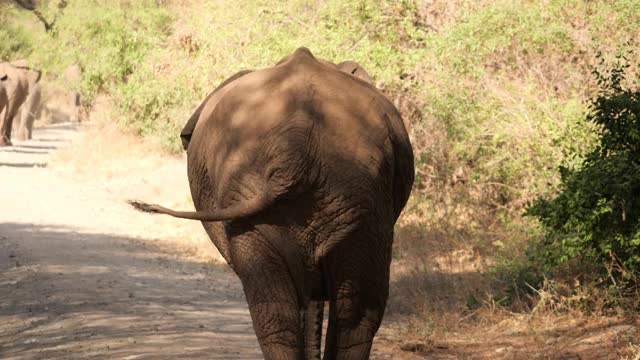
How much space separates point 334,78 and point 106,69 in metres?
19.2

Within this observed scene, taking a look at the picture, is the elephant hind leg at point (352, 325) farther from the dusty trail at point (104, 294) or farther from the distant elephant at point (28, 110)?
the distant elephant at point (28, 110)

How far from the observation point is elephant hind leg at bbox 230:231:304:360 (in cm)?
608

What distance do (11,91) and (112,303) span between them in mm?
26758

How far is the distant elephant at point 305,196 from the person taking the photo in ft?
19.5

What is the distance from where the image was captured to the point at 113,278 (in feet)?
43.5

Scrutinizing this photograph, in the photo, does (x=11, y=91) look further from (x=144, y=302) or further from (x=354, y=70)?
(x=354, y=70)

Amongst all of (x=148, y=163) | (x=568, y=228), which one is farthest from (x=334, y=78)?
(x=148, y=163)

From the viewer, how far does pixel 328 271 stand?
242 inches

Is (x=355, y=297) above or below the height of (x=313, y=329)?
above

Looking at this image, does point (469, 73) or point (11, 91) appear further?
point (11, 91)

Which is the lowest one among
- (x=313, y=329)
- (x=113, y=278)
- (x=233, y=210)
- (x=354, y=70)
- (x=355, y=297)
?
(x=113, y=278)

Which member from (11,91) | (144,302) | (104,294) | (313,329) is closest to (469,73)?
(144,302)

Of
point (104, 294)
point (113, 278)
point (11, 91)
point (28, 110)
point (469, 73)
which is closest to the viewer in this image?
point (104, 294)

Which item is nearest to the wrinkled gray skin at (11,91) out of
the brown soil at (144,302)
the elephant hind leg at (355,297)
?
the brown soil at (144,302)
